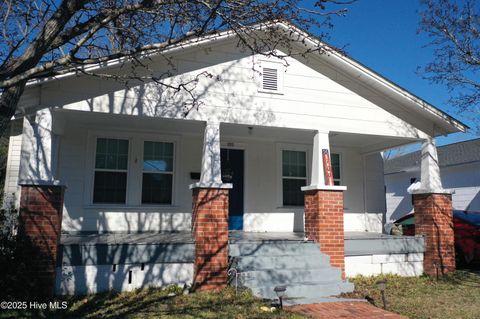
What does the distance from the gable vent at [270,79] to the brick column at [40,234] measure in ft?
15.1

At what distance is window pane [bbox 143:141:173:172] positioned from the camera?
1042cm

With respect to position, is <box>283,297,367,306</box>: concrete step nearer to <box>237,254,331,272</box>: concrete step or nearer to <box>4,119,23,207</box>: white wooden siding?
<box>237,254,331,272</box>: concrete step

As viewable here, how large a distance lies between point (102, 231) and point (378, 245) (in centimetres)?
626

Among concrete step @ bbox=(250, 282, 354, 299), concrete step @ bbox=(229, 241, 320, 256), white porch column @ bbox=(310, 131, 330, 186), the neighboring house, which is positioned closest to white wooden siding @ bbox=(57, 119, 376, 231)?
white porch column @ bbox=(310, 131, 330, 186)

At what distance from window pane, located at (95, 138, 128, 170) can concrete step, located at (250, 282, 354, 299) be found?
4753 mm

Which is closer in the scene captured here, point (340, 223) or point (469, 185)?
point (340, 223)

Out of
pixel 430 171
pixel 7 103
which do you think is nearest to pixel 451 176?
pixel 430 171

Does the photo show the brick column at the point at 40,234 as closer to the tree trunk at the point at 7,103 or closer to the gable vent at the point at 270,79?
the tree trunk at the point at 7,103

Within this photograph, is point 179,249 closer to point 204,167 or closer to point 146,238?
point 146,238

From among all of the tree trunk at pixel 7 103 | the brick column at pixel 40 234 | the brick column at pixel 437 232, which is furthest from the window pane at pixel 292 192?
the tree trunk at pixel 7 103

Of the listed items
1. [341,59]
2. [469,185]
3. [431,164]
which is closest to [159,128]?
[341,59]

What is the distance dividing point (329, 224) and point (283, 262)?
4.42 feet

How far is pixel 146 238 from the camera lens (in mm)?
8625

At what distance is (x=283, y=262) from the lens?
8047mm
